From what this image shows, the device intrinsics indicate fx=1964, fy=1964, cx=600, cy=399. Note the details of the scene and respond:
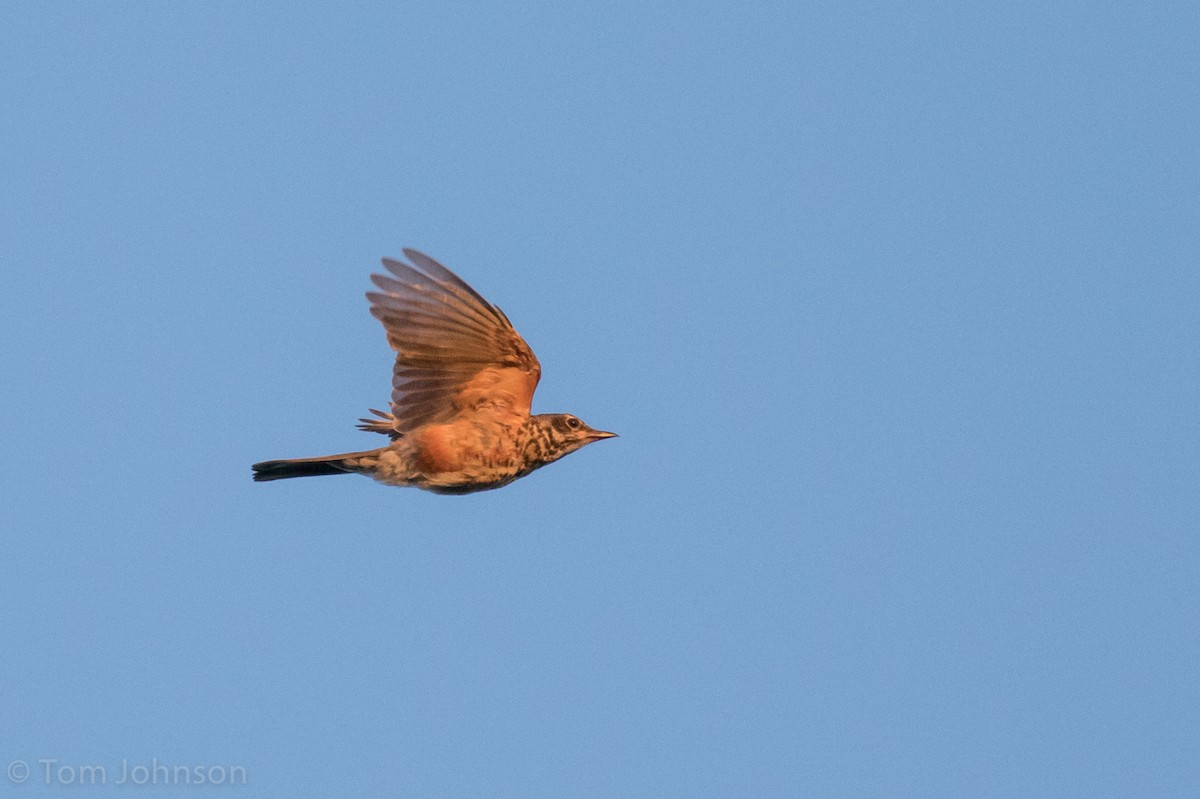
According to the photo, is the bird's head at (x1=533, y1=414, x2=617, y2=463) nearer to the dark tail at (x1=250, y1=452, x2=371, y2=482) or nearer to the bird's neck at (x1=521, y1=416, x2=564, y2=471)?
the bird's neck at (x1=521, y1=416, x2=564, y2=471)

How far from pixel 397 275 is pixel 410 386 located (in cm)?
94

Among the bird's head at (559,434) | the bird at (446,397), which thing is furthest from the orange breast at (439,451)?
the bird's head at (559,434)

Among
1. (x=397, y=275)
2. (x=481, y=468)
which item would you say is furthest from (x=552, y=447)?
(x=397, y=275)

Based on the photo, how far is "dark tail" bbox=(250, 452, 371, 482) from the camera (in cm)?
1628

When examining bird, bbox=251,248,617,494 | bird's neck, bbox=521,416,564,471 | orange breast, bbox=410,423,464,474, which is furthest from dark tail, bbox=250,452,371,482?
bird's neck, bbox=521,416,564,471

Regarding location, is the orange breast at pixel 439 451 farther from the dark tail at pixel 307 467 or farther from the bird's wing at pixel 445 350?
the dark tail at pixel 307 467

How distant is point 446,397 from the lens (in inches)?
643

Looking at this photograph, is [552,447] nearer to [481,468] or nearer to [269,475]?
[481,468]

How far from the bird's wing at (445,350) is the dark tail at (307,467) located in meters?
0.50

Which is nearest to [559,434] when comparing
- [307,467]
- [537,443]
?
[537,443]

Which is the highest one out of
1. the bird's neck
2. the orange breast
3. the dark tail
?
the bird's neck

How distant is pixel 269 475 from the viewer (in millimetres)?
16406

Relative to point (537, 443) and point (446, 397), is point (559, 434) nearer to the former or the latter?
point (537, 443)

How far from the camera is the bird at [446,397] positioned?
1608 cm
